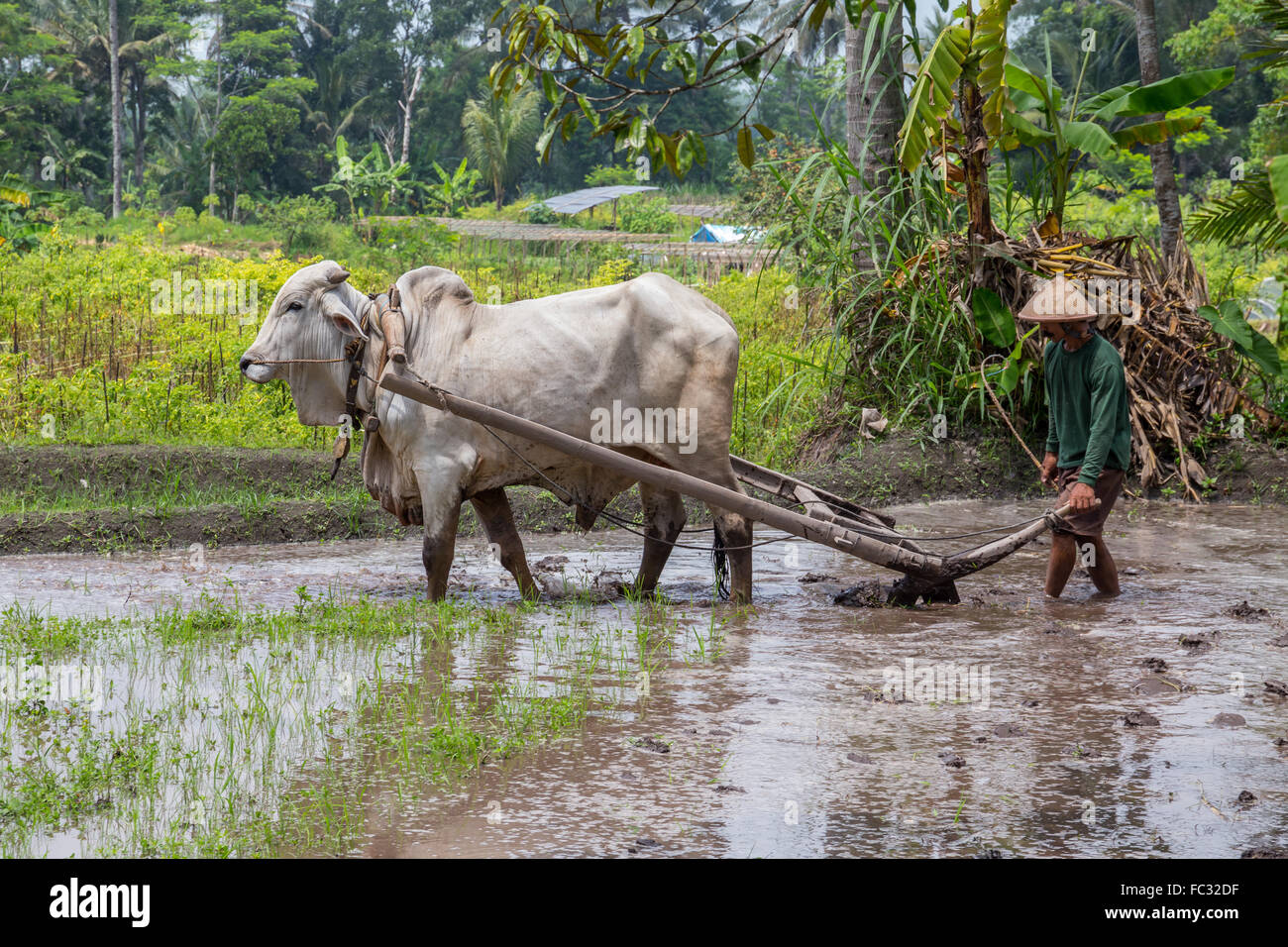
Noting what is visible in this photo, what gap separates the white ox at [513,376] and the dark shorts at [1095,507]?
158 centimetres

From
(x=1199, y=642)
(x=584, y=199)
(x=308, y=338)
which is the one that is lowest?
(x=1199, y=642)

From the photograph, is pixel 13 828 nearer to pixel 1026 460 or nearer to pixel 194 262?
pixel 1026 460

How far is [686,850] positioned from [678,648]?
228 centimetres

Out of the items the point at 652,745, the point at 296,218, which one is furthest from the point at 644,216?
the point at 652,745

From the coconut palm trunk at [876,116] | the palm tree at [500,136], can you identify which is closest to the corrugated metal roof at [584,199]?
the palm tree at [500,136]

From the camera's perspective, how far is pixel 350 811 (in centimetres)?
379

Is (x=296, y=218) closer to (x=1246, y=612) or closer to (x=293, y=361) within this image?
(x=293, y=361)

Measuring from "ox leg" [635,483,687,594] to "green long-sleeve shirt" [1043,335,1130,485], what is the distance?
6.50 feet

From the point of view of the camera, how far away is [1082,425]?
6.49 m

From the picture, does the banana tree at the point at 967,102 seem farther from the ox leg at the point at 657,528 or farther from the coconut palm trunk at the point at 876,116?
the ox leg at the point at 657,528

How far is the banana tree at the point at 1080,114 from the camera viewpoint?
9047 millimetres

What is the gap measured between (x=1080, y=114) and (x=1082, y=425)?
441 cm

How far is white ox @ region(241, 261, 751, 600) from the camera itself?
6219 millimetres
